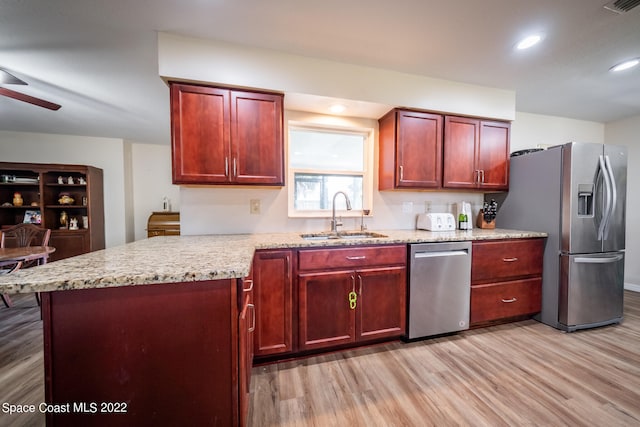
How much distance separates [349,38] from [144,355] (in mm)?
2215

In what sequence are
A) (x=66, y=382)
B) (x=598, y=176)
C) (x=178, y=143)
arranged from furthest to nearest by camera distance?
1. (x=598, y=176)
2. (x=178, y=143)
3. (x=66, y=382)

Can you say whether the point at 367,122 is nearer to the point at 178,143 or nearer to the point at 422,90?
the point at 422,90

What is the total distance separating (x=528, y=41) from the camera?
5.80ft

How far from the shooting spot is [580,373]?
5.34ft

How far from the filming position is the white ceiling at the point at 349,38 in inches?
58.2

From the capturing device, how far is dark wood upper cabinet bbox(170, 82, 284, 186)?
1.75 meters

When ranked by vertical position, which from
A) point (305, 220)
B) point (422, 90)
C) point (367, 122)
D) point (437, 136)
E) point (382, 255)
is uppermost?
point (422, 90)

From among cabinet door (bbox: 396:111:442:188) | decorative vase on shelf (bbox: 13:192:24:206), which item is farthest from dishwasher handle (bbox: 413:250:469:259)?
decorative vase on shelf (bbox: 13:192:24:206)

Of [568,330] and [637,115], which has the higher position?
[637,115]

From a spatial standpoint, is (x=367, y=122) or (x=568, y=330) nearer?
(x=568, y=330)

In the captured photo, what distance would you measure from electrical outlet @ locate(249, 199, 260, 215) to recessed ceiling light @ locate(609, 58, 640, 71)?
343cm

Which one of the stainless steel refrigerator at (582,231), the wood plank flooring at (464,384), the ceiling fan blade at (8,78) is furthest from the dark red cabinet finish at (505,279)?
the ceiling fan blade at (8,78)

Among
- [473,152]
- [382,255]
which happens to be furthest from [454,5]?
[382,255]

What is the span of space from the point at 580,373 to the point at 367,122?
259 cm
